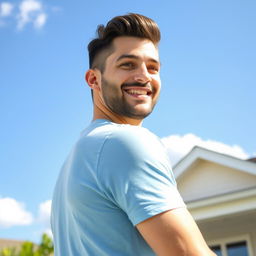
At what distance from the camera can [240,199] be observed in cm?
1109

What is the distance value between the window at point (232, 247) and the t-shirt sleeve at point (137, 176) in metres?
11.7

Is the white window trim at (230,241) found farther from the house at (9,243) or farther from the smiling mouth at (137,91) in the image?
the house at (9,243)

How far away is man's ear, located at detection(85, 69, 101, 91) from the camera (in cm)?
201

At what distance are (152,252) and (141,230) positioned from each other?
0.39 ft

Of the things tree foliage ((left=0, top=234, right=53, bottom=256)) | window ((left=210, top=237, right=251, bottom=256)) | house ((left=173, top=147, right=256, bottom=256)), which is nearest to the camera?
house ((left=173, top=147, right=256, bottom=256))

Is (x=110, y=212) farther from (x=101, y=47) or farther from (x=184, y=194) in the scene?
(x=184, y=194)

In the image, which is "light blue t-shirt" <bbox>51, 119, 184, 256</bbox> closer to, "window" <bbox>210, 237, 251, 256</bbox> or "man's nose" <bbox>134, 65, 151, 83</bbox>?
"man's nose" <bbox>134, 65, 151, 83</bbox>

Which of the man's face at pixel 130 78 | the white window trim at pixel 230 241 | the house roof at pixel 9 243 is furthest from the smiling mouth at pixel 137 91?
the house roof at pixel 9 243

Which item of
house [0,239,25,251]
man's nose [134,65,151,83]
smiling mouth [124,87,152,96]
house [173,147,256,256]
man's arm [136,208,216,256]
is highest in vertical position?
house [0,239,25,251]

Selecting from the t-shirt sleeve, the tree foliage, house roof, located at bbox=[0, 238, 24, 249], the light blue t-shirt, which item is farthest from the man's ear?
house roof, located at bbox=[0, 238, 24, 249]

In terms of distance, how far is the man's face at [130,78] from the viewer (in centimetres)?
187

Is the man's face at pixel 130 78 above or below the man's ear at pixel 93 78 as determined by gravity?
below

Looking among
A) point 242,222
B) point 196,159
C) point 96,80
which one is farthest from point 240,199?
point 96,80

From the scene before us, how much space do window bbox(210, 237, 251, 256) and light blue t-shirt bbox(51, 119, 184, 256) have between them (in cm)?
1163
